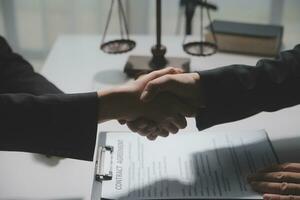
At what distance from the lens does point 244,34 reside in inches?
58.2

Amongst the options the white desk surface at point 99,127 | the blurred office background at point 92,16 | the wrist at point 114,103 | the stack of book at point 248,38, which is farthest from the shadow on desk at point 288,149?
the blurred office background at point 92,16

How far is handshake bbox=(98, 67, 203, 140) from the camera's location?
1021mm

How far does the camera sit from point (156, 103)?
105 cm

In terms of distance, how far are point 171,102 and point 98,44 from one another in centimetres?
63

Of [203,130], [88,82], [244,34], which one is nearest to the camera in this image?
[203,130]

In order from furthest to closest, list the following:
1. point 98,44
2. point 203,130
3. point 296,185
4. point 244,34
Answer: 1. point 98,44
2. point 244,34
3. point 203,130
4. point 296,185

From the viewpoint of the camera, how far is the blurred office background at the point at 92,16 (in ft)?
6.40

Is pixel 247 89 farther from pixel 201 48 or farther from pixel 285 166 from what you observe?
pixel 201 48

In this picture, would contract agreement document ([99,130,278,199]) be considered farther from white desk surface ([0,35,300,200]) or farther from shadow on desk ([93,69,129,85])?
shadow on desk ([93,69,129,85])

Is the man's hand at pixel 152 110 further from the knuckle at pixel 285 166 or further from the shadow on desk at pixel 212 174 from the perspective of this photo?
the knuckle at pixel 285 166

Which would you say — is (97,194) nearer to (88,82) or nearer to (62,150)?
(62,150)

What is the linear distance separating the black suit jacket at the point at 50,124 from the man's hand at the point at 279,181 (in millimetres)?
336

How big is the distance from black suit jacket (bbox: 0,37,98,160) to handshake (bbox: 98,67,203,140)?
0.29ft

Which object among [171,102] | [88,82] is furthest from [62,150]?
[88,82]
